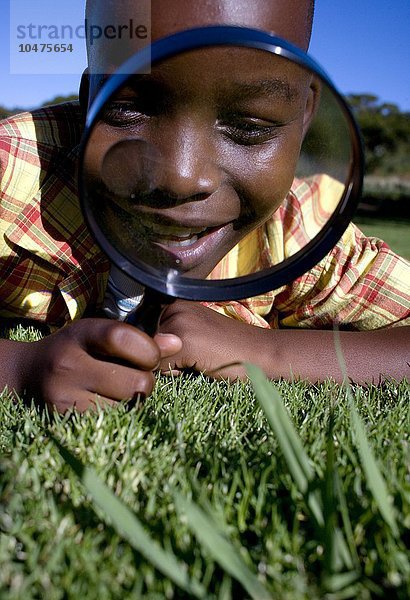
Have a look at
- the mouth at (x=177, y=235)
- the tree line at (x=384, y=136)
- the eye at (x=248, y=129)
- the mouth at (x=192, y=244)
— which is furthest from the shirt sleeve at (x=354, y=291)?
the tree line at (x=384, y=136)

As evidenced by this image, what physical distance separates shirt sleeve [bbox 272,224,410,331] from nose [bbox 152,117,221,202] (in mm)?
1011

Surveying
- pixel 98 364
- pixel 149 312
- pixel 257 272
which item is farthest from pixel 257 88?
pixel 98 364

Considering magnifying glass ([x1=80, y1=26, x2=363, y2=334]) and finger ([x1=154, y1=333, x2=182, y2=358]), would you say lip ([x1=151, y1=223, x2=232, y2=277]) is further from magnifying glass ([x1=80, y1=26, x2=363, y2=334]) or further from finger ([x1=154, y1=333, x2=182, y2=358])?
finger ([x1=154, y1=333, x2=182, y2=358])

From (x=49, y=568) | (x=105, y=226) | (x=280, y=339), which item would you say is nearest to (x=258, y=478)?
(x=49, y=568)

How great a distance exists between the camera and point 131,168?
1.61 m

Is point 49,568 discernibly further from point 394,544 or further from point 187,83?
point 187,83

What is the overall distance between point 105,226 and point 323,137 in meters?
0.55

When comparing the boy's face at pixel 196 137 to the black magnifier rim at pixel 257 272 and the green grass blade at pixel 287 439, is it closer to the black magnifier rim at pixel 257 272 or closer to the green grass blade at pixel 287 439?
the black magnifier rim at pixel 257 272

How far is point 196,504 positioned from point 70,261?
1.55m

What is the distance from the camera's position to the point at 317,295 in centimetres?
265

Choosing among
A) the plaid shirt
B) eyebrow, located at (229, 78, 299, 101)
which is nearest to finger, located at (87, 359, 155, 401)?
eyebrow, located at (229, 78, 299, 101)

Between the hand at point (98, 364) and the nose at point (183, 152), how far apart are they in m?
0.38

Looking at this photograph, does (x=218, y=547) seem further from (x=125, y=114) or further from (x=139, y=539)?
(x=125, y=114)

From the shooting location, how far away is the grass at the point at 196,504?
0.96m
